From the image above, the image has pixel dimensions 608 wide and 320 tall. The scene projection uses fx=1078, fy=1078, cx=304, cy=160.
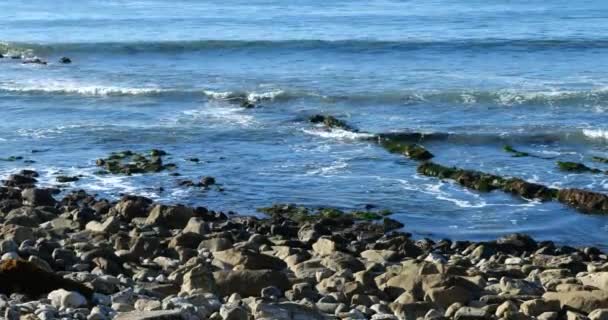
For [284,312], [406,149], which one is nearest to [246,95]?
[406,149]

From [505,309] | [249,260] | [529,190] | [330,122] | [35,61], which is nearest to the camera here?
[505,309]

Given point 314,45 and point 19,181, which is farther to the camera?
point 314,45

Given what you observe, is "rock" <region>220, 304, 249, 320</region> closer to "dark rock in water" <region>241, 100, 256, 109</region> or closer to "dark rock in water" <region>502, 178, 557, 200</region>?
"dark rock in water" <region>502, 178, 557, 200</region>

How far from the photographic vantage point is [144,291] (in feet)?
41.1

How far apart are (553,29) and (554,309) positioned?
47.3 meters

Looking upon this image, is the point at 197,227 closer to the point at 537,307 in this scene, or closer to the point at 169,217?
the point at 169,217

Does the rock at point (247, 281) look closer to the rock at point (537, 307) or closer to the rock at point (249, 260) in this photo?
the rock at point (249, 260)

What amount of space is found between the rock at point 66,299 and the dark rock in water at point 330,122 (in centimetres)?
1951

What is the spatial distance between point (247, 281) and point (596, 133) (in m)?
18.9

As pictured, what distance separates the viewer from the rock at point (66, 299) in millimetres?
11375

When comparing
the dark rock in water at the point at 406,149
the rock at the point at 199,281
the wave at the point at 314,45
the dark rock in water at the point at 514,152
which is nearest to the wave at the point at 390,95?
the dark rock in water at the point at 514,152

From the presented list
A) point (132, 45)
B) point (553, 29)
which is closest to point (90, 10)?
point (132, 45)

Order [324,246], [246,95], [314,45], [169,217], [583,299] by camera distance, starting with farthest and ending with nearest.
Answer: [314,45] → [246,95] → [169,217] → [324,246] → [583,299]

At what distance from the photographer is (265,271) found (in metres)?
13.1
